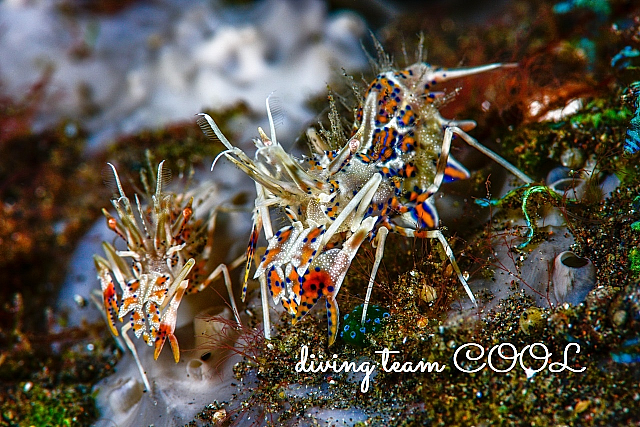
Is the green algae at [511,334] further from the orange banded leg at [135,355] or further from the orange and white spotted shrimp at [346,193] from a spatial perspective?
the orange banded leg at [135,355]

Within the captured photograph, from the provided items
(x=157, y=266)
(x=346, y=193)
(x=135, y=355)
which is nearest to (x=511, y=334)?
(x=346, y=193)

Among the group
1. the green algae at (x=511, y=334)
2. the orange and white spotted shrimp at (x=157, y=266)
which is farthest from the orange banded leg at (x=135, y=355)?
the green algae at (x=511, y=334)

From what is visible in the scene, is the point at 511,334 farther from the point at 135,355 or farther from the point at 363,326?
the point at 135,355

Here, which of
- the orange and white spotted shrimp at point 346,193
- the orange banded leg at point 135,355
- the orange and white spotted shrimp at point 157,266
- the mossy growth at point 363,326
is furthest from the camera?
the orange banded leg at point 135,355

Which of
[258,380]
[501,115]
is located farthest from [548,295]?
[258,380]

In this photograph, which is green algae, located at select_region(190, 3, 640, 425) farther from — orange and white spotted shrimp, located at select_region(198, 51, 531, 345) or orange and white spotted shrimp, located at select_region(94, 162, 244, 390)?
orange and white spotted shrimp, located at select_region(94, 162, 244, 390)

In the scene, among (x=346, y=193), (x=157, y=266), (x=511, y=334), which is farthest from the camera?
(x=157, y=266)

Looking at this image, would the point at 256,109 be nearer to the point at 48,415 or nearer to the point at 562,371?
the point at 48,415

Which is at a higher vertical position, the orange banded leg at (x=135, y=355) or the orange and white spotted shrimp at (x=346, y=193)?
the orange and white spotted shrimp at (x=346, y=193)
